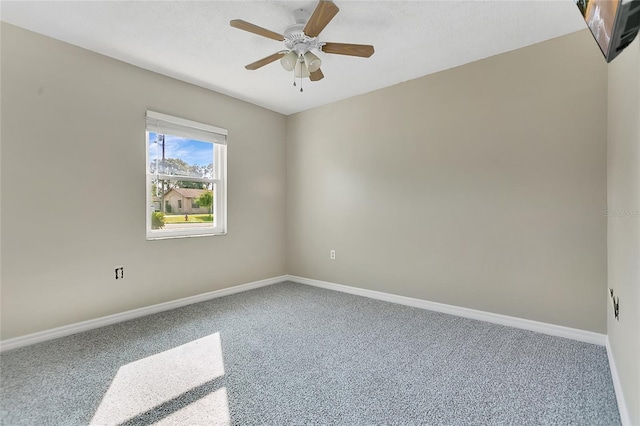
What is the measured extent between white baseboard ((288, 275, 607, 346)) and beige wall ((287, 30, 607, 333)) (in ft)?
0.17

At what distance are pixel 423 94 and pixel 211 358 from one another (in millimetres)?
3159

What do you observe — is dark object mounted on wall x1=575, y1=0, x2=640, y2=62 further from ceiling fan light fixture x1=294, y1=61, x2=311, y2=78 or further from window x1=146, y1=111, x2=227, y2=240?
window x1=146, y1=111, x2=227, y2=240

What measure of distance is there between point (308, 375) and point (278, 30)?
2534mm

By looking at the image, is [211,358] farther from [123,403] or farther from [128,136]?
[128,136]

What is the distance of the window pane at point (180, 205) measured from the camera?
10.4 feet

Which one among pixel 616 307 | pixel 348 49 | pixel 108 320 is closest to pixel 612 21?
pixel 348 49

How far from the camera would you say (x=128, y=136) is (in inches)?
114

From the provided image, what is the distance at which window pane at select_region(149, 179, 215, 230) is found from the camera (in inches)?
125

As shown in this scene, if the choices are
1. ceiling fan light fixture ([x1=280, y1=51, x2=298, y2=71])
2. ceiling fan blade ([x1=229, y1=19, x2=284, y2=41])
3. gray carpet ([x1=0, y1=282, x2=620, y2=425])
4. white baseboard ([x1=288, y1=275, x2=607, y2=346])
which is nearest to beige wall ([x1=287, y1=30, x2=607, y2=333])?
white baseboard ([x1=288, y1=275, x2=607, y2=346])

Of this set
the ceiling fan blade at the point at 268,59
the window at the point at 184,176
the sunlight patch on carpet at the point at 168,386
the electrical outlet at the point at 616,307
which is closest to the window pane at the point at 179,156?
the window at the point at 184,176

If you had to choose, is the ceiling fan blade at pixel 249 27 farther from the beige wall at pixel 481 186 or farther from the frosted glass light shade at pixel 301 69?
the beige wall at pixel 481 186

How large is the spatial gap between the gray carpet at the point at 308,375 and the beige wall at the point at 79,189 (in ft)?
1.22

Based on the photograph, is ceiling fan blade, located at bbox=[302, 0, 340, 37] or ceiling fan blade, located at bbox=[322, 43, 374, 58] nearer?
ceiling fan blade, located at bbox=[302, 0, 340, 37]

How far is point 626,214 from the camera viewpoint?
153 centimetres
